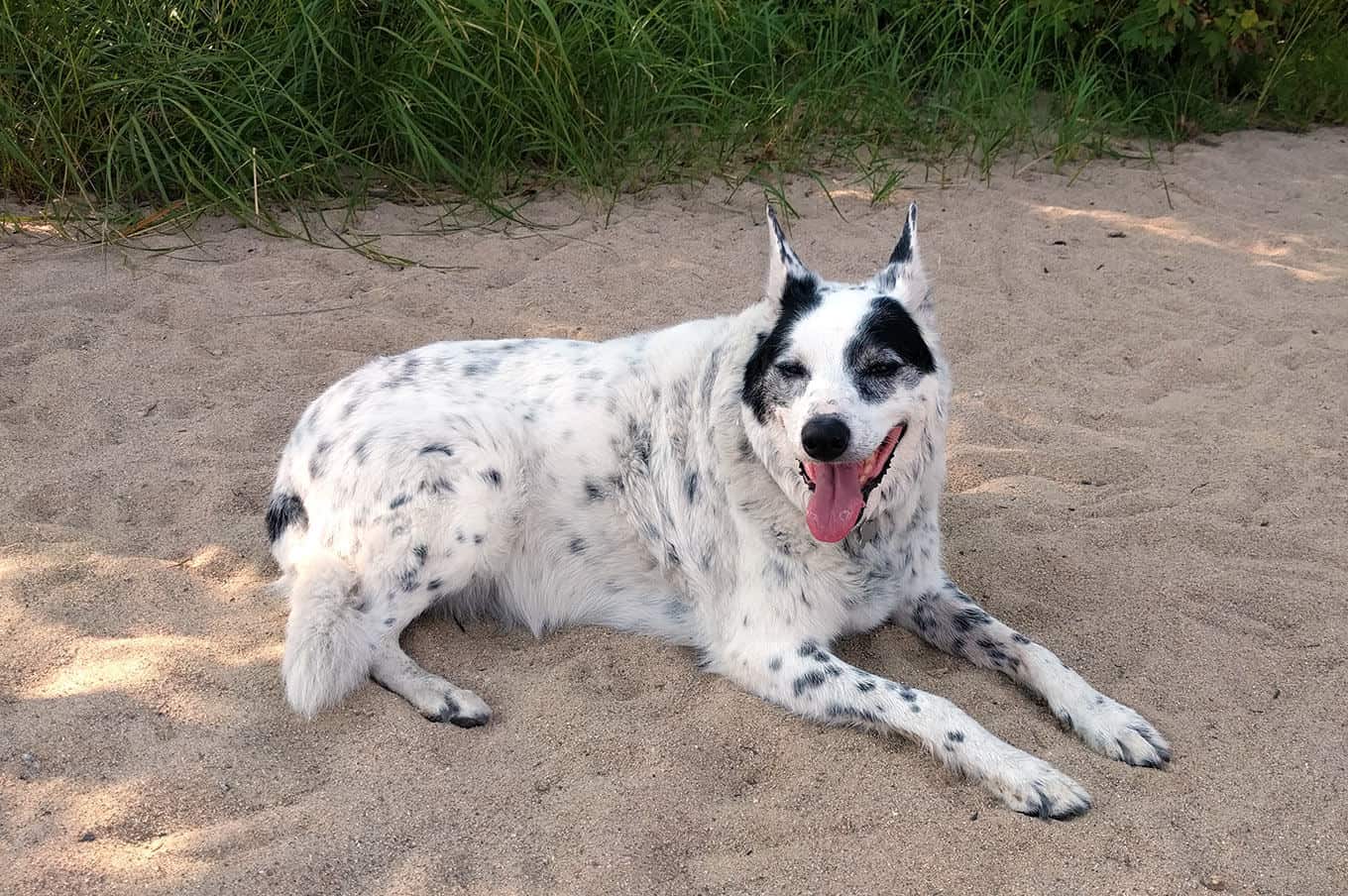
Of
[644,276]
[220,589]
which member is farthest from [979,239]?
[220,589]

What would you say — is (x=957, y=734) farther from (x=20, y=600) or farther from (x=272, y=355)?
(x=272, y=355)

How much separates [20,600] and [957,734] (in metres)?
2.71

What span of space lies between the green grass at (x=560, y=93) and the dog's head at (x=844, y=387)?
371 cm

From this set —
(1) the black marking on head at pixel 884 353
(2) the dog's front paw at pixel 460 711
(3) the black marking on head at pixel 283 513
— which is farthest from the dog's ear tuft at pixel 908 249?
(3) the black marking on head at pixel 283 513

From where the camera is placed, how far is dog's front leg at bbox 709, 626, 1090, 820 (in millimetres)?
2965

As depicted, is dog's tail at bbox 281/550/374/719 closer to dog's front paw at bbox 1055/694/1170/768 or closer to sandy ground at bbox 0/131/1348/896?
sandy ground at bbox 0/131/1348/896

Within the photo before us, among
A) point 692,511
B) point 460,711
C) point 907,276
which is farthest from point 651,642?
point 907,276

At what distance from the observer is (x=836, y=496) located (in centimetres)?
326

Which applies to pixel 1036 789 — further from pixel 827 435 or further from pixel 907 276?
pixel 907 276

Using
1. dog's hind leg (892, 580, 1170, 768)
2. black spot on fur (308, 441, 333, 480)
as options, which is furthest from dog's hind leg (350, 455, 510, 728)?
dog's hind leg (892, 580, 1170, 768)

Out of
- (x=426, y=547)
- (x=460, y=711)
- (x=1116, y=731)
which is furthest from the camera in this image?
(x=426, y=547)

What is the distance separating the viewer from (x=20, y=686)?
10.7ft

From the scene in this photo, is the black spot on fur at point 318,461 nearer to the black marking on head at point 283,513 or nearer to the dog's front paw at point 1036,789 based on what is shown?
the black marking on head at point 283,513

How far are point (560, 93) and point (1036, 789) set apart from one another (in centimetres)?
498
